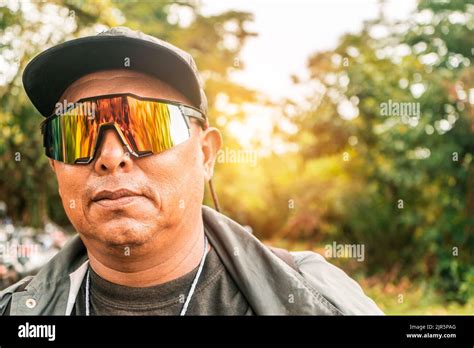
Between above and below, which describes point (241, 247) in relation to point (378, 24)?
below

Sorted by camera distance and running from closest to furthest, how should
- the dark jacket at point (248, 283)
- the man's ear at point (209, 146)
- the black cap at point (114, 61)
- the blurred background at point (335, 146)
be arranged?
the black cap at point (114, 61), the dark jacket at point (248, 283), the man's ear at point (209, 146), the blurred background at point (335, 146)

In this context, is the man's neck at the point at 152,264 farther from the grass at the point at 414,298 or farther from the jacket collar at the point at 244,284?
the grass at the point at 414,298

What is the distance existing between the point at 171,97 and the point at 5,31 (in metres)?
2.29

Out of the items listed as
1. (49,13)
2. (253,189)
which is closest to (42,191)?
(49,13)

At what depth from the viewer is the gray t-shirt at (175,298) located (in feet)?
5.37

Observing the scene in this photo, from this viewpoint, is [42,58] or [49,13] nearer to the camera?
[42,58]

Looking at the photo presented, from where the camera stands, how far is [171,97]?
1671mm

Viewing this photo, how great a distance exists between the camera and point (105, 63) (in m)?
1.61

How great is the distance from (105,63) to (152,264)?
0.60 metres

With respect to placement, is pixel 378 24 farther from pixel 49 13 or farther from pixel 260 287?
pixel 260 287

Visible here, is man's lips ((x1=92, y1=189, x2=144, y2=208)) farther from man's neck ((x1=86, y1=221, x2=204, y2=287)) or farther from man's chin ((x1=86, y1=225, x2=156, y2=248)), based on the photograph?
man's neck ((x1=86, y1=221, x2=204, y2=287))

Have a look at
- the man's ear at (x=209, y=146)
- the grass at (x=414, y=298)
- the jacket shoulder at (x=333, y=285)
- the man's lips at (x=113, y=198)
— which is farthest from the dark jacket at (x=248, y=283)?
the grass at (x=414, y=298)

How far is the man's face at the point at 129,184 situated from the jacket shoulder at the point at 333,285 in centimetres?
40
